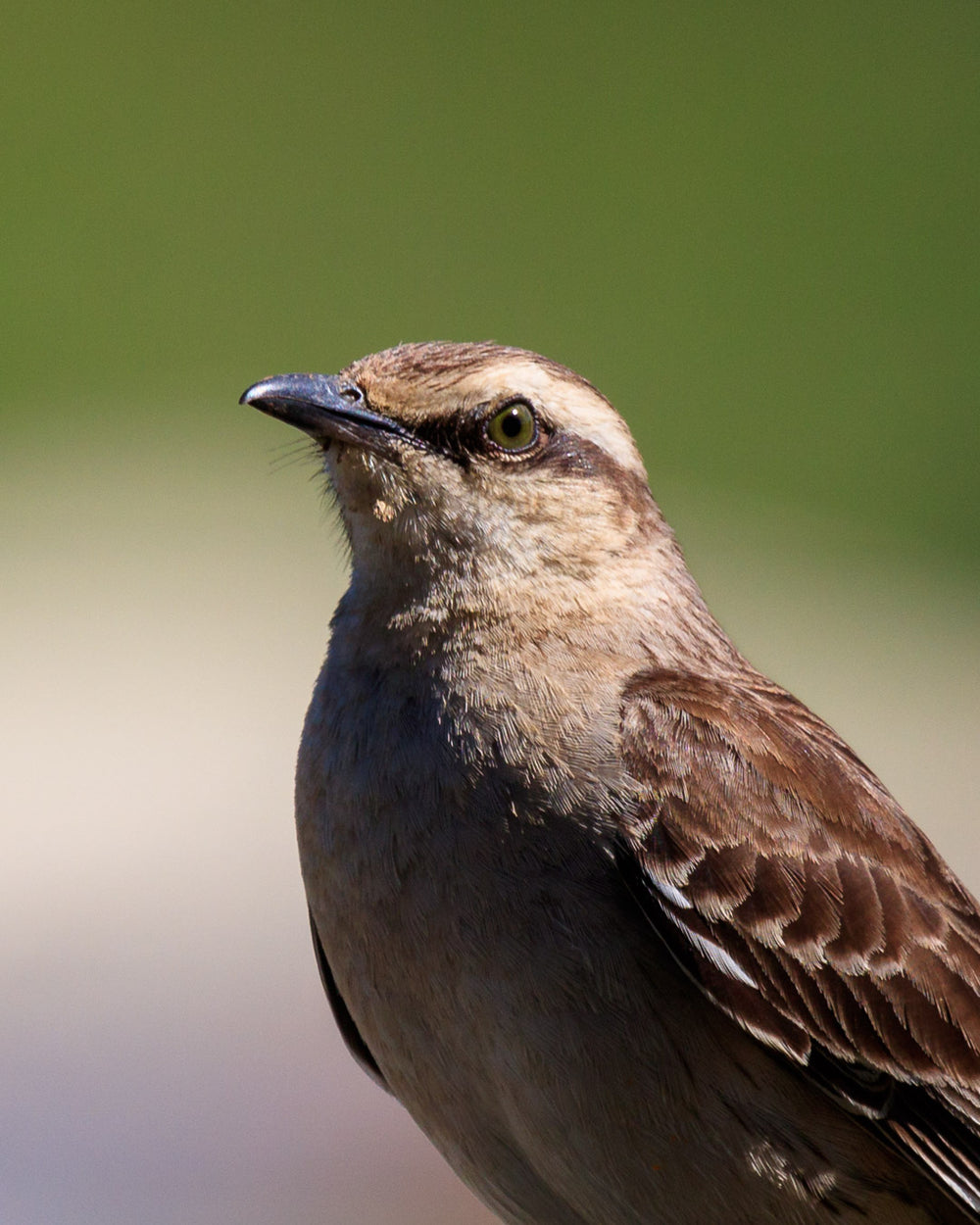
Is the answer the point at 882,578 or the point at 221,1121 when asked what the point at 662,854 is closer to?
the point at 221,1121

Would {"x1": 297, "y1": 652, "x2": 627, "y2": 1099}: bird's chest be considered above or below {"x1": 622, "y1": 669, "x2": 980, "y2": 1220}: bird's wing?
above

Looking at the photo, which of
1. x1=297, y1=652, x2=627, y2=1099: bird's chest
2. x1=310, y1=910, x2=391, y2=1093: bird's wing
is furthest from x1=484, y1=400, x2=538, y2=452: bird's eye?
x1=310, y1=910, x2=391, y2=1093: bird's wing

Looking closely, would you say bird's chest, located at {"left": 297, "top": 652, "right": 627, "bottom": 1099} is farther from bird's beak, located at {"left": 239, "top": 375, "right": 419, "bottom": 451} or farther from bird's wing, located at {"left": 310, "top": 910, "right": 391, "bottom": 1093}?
bird's beak, located at {"left": 239, "top": 375, "right": 419, "bottom": 451}

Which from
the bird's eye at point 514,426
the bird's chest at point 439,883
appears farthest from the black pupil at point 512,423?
the bird's chest at point 439,883

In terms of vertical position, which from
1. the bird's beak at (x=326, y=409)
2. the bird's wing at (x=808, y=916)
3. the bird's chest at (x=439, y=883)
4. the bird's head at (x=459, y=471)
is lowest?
the bird's wing at (x=808, y=916)

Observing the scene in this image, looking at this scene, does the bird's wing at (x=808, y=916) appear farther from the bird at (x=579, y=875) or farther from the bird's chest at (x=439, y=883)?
the bird's chest at (x=439, y=883)

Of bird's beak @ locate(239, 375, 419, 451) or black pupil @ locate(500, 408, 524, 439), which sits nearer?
bird's beak @ locate(239, 375, 419, 451)
